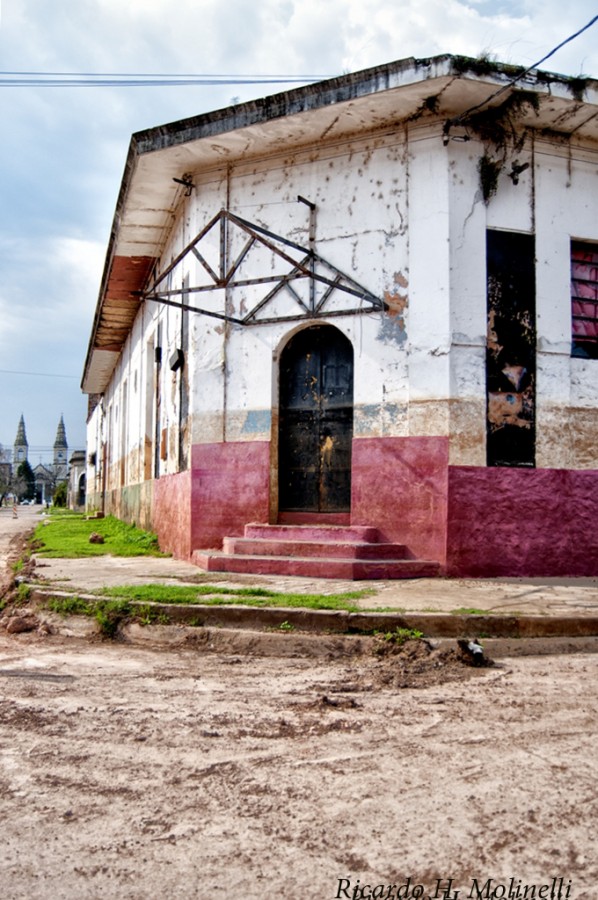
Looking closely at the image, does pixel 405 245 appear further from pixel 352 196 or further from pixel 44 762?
pixel 44 762

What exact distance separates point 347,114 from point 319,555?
5.22m

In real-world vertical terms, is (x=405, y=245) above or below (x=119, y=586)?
above

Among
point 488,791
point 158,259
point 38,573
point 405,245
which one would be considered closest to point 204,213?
point 405,245

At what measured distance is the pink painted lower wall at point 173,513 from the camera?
10061 mm

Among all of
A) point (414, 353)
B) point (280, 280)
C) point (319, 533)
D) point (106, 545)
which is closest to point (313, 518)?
point (319, 533)

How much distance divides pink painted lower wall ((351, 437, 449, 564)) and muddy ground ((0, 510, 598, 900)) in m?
3.54

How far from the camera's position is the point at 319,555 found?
8516 millimetres

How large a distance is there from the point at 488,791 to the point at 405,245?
23.4ft

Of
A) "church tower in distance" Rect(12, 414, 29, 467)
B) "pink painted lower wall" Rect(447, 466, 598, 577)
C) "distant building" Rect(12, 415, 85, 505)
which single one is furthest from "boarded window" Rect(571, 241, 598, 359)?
"church tower in distance" Rect(12, 414, 29, 467)

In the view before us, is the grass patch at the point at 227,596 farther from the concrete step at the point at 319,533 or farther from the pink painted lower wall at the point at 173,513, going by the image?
the pink painted lower wall at the point at 173,513

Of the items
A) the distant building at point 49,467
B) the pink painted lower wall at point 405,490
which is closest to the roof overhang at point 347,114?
the pink painted lower wall at point 405,490

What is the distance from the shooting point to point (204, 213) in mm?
10305

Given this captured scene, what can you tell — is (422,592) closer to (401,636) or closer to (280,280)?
(401,636)

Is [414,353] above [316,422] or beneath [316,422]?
above
